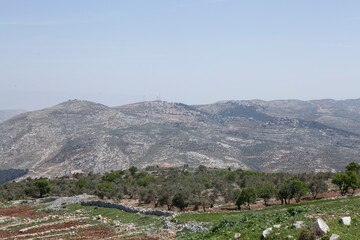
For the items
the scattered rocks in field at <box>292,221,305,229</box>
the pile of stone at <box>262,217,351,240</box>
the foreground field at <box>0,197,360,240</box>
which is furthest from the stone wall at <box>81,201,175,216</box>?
the scattered rocks in field at <box>292,221,305,229</box>

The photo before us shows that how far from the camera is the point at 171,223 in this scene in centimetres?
3588

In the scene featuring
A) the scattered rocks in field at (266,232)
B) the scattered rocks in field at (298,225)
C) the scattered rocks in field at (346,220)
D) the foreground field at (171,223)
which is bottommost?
the foreground field at (171,223)

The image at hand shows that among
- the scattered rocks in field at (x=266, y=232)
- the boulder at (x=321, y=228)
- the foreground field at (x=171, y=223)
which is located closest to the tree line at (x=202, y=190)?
the foreground field at (x=171, y=223)

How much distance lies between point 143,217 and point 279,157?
6001 inches

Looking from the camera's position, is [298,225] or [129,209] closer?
[298,225]

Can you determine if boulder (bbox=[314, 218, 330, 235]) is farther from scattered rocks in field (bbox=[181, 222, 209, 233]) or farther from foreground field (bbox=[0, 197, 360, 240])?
scattered rocks in field (bbox=[181, 222, 209, 233])

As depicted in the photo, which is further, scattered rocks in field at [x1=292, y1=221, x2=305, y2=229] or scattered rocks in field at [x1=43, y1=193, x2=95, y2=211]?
scattered rocks in field at [x1=43, y1=193, x2=95, y2=211]

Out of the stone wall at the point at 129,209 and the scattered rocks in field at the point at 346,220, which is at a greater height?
the scattered rocks in field at the point at 346,220

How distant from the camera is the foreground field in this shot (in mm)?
21656

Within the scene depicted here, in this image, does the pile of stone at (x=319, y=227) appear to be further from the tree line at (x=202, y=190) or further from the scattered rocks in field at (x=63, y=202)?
the scattered rocks in field at (x=63, y=202)

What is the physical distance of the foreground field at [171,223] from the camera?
21.7 metres

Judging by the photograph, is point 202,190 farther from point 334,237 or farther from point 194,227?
point 334,237

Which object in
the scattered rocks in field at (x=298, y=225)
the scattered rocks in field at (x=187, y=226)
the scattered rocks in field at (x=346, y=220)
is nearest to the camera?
the scattered rocks in field at (x=346, y=220)

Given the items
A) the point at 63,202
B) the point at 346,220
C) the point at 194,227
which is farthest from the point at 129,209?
the point at 346,220
